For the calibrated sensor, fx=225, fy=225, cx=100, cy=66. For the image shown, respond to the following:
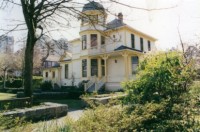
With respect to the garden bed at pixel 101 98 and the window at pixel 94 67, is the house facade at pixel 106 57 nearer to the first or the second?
the window at pixel 94 67

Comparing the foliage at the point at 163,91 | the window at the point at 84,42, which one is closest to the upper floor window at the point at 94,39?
the window at the point at 84,42

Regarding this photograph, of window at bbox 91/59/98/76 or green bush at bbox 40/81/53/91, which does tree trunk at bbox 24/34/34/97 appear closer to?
window at bbox 91/59/98/76

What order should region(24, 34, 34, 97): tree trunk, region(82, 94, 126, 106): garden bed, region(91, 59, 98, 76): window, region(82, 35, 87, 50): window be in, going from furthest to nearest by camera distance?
region(82, 35, 87, 50): window
region(91, 59, 98, 76): window
region(24, 34, 34, 97): tree trunk
region(82, 94, 126, 106): garden bed

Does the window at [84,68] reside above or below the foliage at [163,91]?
above

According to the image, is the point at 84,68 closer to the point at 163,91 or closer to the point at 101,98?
the point at 101,98

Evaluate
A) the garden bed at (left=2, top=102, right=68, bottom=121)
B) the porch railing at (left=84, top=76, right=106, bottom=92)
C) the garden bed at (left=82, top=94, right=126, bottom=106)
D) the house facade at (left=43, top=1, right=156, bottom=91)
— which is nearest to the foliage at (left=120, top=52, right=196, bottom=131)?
the garden bed at (left=82, top=94, right=126, bottom=106)

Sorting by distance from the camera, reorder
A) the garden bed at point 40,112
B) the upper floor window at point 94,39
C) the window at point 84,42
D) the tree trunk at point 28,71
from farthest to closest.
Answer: the window at point 84,42, the upper floor window at point 94,39, the tree trunk at point 28,71, the garden bed at point 40,112

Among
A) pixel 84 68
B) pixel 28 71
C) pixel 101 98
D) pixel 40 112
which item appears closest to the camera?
pixel 40 112

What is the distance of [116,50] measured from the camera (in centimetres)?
2688

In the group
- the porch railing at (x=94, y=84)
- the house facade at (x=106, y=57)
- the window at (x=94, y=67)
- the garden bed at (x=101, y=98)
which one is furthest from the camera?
the window at (x=94, y=67)

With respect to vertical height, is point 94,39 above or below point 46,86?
above

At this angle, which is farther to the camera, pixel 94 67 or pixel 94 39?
pixel 94 39

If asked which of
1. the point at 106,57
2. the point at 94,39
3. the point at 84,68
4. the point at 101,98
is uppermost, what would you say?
the point at 94,39

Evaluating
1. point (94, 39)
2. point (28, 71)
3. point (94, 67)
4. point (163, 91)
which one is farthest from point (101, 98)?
point (94, 39)
